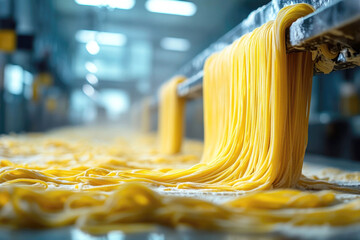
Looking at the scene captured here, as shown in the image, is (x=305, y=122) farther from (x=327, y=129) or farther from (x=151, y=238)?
(x=327, y=129)

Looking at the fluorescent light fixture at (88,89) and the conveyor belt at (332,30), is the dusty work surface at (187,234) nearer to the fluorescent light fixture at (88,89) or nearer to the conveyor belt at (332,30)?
the conveyor belt at (332,30)

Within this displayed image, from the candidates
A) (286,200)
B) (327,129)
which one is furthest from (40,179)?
(327,129)

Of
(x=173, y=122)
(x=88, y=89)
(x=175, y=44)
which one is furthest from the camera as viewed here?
(x=88, y=89)

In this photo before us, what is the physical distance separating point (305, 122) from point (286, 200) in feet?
2.03

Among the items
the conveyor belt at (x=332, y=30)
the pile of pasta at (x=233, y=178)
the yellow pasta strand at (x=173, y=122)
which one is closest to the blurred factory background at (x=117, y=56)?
the yellow pasta strand at (x=173, y=122)

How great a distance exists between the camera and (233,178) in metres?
1.81

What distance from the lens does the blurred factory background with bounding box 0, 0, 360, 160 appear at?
6738 mm

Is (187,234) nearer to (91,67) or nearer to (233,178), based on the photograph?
(233,178)

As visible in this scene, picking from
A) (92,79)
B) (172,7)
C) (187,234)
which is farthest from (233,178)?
(92,79)

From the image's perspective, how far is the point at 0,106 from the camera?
5.91 metres

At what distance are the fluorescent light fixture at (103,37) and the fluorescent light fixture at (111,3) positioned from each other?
4.27 feet

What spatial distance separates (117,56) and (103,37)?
228 centimetres

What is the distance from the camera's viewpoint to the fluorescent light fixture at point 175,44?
1228 cm

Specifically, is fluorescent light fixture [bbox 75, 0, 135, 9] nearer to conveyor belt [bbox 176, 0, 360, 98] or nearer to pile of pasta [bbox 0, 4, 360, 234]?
pile of pasta [bbox 0, 4, 360, 234]
